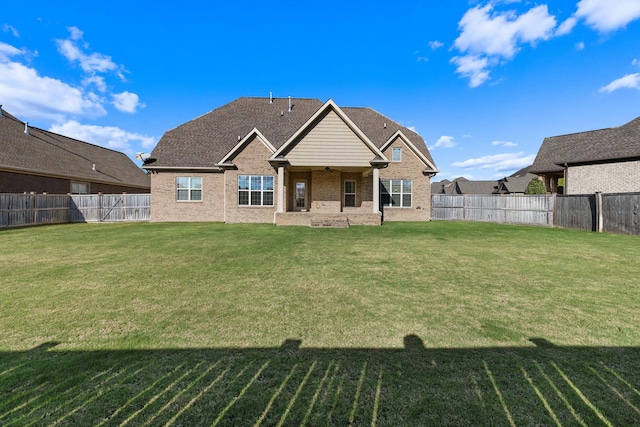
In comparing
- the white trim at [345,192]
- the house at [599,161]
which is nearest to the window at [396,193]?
the white trim at [345,192]

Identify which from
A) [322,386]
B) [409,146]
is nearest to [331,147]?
[409,146]

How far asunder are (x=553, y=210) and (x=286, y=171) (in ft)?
56.6

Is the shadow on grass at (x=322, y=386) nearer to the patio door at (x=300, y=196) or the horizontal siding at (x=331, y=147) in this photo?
the horizontal siding at (x=331, y=147)

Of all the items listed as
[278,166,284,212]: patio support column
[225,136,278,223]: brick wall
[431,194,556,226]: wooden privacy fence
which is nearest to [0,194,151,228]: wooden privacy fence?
[225,136,278,223]: brick wall

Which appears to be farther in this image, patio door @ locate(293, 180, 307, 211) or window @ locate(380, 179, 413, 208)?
window @ locate(380, 179, 413, 208)

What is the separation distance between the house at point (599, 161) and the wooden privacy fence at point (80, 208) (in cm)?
3526

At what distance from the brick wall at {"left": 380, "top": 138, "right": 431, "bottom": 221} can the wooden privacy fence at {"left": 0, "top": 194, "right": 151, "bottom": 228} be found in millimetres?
17937

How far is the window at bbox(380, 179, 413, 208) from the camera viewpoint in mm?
21406

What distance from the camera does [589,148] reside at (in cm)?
Result: 2475

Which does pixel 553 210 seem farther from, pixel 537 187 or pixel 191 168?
pixel 191 168

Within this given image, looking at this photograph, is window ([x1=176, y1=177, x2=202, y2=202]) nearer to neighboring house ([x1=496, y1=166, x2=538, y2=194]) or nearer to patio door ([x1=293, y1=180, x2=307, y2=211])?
patio door ([x1=293, y1=180, x2=307, y2=211])

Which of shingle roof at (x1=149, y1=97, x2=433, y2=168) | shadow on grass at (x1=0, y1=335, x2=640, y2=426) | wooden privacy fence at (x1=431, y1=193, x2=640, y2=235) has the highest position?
shingle roof at (x1=149, y1=97, x2=433, y2=168)

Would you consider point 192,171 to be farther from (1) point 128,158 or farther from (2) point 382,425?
(1) point 128,158

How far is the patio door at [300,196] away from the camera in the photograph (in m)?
19.8
